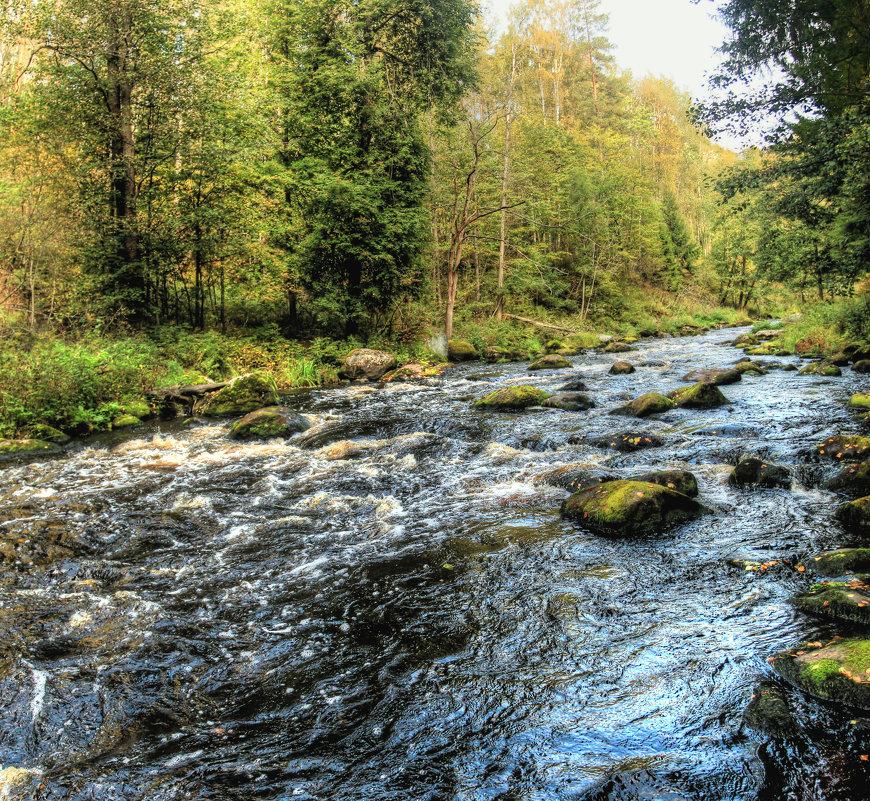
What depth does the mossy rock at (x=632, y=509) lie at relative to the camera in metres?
5.21

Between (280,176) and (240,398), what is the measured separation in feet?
28.2

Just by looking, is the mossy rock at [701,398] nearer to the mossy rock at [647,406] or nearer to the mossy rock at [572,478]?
the mossy rock at [647,406]

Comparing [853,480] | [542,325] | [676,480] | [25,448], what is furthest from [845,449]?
[542,325]

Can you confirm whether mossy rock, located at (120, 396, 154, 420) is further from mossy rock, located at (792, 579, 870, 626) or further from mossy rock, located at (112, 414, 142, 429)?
mossy rock, located at (792, 579, 870, 626)

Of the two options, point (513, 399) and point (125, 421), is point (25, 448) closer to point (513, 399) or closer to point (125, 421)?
point (125, 421)

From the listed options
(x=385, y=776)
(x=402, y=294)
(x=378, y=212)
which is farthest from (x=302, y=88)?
(x=385, y=776)

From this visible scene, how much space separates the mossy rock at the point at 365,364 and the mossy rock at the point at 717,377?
8.92 metres

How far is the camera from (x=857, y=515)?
4910 millimetres

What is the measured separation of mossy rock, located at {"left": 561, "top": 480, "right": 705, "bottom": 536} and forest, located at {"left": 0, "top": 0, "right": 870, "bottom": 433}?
33.6ft

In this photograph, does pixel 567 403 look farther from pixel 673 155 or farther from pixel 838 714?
pixel 673 155

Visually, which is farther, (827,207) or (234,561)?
(827,207)

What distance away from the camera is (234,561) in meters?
5.04

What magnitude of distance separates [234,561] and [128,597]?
0.93 m

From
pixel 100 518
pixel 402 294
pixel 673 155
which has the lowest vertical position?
pixel 100 518
